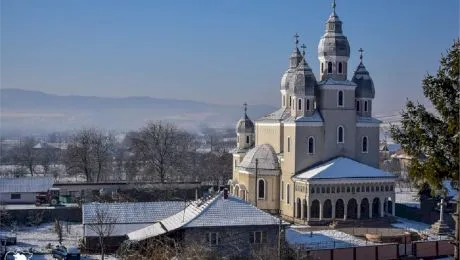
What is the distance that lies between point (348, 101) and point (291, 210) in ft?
25.9

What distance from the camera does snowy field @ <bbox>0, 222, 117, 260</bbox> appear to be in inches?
1125

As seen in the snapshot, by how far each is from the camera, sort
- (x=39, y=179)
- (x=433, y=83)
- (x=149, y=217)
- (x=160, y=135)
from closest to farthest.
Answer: (x=433, y=83) < (x=149, y=217) < (x=39, y=179) < (x=160, y=135)

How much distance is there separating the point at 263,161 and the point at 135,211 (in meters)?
12.1

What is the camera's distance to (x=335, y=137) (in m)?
38.7

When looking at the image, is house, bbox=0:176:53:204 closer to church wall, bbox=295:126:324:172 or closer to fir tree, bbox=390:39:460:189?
church wall, bbox=295:126:324:172

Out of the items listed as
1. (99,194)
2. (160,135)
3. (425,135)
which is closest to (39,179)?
(99,194)

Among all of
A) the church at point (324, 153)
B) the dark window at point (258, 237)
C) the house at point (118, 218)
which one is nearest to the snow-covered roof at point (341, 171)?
the church at point (324, 153)

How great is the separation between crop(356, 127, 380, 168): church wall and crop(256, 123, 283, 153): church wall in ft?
16.8

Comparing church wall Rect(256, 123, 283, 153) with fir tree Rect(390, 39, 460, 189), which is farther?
church wall Rect(256, 123, 283, 153)

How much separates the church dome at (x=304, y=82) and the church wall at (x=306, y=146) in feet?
7.45

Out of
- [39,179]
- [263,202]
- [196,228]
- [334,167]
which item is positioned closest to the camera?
[196,228]

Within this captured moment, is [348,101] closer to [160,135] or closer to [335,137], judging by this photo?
[335,137]

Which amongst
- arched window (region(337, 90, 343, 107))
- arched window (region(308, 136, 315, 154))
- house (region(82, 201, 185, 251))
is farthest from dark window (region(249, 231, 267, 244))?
arched window (region(337, 90, 343, 107))

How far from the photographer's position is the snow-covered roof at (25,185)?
147ft
